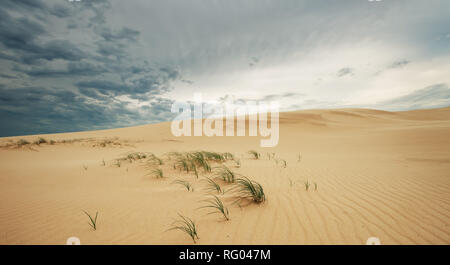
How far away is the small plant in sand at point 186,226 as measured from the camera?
2106 mm

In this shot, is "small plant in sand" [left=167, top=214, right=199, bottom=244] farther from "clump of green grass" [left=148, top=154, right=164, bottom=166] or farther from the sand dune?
"clump of green grass" [left=148, top=154, right=164, bottom=166]

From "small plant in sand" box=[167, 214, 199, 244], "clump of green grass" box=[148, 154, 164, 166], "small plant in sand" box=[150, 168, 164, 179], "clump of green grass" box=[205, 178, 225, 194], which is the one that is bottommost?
"small plant in sand" box=[167, 214, 199, 244]

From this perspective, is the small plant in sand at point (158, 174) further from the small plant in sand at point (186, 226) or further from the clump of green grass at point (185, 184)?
the small plant in sand at point (186, 226)

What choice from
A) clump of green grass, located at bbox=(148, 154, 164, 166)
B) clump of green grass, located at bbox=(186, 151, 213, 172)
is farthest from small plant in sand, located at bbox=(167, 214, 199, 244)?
clump of green grass, located at bbox=(148, 154, 164, 166)

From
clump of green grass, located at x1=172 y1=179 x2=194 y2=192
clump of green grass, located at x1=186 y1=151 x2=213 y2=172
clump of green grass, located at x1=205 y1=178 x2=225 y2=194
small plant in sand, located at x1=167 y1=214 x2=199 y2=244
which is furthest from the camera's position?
clump of green grass, located at x1=186 y1=151 x2=213 y2=172

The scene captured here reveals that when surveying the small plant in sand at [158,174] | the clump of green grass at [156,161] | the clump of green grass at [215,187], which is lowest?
the clump of green grass at [215,187]

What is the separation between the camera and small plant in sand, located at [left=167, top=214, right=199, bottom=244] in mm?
2106

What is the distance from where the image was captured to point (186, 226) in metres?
2.42

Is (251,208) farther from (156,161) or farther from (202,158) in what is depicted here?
(156,161)

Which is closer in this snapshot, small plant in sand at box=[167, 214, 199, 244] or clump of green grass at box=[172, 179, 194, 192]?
small plant in sand at box=[167, 214, 199, 244]

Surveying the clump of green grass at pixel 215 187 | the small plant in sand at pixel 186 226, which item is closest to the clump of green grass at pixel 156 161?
the clump of green grass at pixel 215 187

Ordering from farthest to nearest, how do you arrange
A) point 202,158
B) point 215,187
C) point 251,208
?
point 202,158 < point 215,187 < point 251,208

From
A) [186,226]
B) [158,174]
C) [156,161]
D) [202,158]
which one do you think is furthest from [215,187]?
[156,161]
